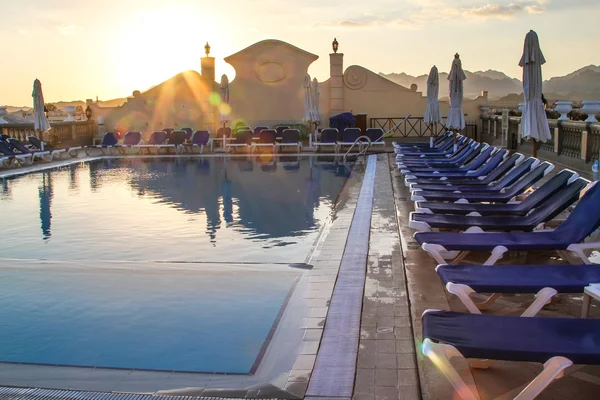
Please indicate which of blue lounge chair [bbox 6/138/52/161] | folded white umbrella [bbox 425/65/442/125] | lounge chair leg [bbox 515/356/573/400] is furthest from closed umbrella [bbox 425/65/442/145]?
lounge chair leg [bbox 515/356/573/400]

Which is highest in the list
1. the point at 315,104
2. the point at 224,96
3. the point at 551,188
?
the point at 224,96

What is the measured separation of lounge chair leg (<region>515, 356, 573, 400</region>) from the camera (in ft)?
8.44

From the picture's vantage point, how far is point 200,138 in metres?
20.2

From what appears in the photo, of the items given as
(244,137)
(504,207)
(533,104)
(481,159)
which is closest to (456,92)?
(481,159)

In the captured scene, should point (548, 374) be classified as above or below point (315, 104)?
below

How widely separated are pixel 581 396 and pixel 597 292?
64 cm

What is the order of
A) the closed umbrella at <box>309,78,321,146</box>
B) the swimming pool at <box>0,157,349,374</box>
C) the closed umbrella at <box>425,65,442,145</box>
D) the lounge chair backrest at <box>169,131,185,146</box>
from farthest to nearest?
1. the closed umbrella at <box>309,78,321,146</box>
2. the lounge chair backrest at <box>169,131,185,146</box>
3. the closed umbrella at <box>425,65,442,145</box>
4. the swimming pool at <box>0,157,349,374</box>

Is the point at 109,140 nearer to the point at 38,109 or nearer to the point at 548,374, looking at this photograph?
the point at 38,109

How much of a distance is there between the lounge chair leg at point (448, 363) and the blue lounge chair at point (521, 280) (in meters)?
0.84

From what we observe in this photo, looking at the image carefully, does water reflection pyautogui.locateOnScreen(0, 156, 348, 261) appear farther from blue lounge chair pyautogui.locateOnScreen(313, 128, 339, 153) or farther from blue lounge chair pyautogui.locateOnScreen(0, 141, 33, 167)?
blue lounge chair pyautogui.locateOnScreen(313, 128, 339, 153)

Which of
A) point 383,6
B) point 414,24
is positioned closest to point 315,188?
point 383,6

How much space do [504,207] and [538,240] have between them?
155cm

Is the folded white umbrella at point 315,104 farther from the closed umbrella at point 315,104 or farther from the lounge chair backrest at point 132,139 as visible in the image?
the lounge chair backrest at point 132,139

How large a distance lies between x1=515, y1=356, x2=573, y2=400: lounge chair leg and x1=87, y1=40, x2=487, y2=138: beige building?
2138cm
